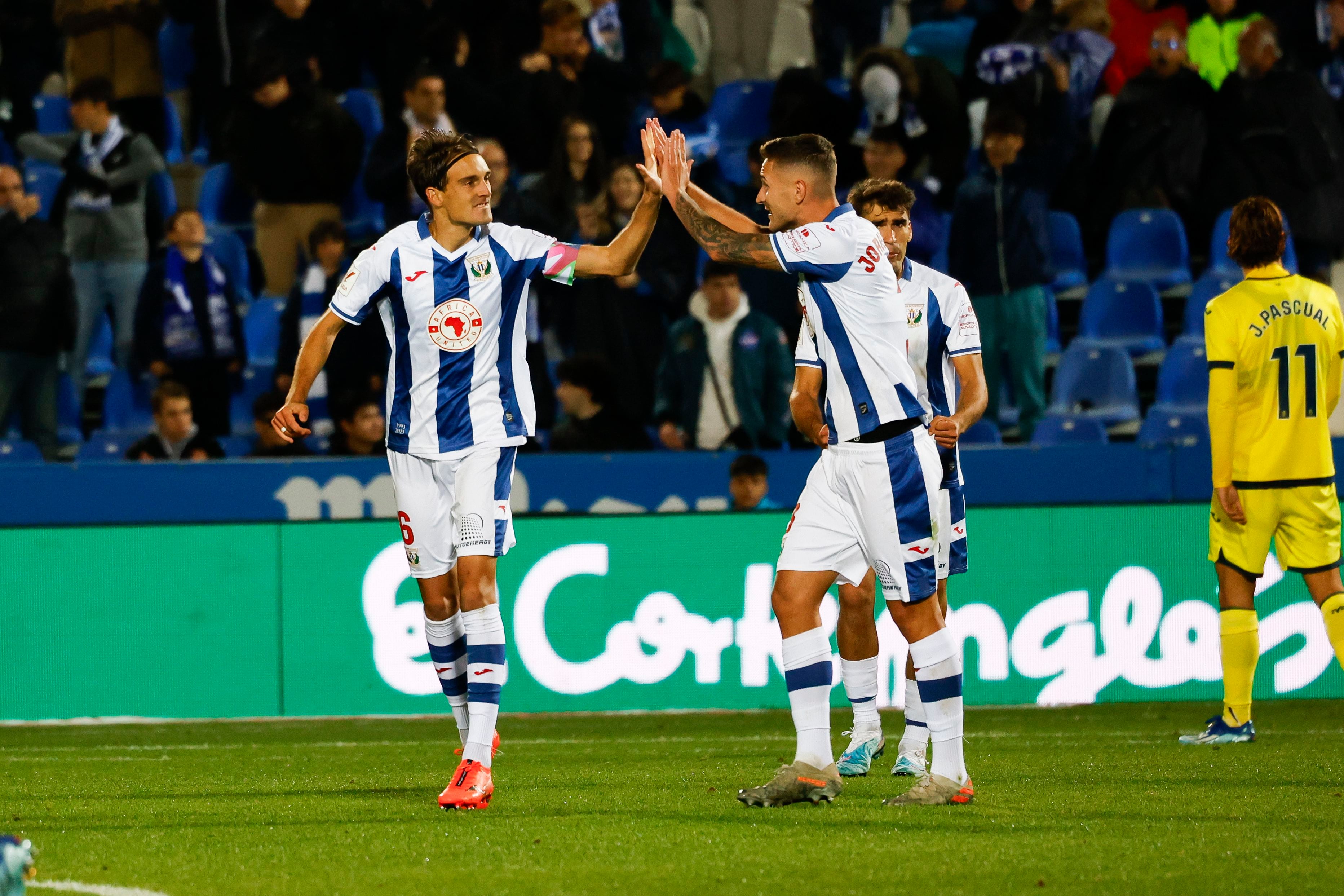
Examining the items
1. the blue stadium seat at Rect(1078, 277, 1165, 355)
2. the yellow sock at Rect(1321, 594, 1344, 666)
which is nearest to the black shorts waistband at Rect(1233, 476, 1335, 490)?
the yellow sock at Rect(1321, 594, 1344, 666)

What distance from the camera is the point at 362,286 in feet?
21.0

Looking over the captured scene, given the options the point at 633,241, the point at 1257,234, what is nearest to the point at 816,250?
the point at 633,241

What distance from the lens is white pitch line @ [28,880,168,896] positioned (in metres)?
4.48

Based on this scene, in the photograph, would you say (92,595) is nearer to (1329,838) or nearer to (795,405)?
(795,405)

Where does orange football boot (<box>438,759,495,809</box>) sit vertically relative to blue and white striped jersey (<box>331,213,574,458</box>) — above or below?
below

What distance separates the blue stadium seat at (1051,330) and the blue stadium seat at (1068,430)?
42.4 inches

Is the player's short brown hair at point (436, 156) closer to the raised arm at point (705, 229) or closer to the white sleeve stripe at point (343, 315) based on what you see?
the white sleeve stripe at point (343, 315)

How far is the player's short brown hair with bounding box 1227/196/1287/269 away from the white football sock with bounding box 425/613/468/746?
374 centimetres

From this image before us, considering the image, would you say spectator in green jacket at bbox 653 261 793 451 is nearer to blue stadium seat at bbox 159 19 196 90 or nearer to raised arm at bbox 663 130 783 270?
raised arm at bbox 663 130 783 270

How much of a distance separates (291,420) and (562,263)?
1.11m

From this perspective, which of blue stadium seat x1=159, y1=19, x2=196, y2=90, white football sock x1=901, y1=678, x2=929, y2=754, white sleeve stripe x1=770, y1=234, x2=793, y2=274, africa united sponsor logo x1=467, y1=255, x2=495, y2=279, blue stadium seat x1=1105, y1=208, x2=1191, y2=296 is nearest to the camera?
white sleeve stripe x1=770, y1=234, x2=793, y2=274

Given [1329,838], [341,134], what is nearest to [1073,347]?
[341,134]

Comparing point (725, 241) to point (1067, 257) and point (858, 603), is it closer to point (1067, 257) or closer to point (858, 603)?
point (858, 603)

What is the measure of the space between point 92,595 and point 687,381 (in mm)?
4053
